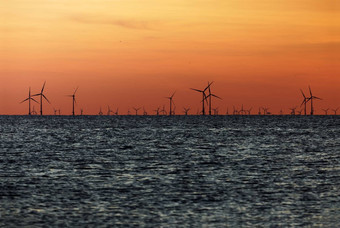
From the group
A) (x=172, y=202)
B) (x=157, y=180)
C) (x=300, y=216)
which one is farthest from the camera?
(x=157, y=180)

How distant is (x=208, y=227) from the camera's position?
34.4 meters

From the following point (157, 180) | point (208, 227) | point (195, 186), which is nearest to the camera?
point (208, 227)

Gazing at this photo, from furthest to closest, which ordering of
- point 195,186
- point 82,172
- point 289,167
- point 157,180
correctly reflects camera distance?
point 289,167 < point 82,172 < point 157,180 < point 195,186

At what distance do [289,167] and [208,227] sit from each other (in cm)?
3963

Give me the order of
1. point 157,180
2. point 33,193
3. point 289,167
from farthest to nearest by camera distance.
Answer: point 289,167, point 157,180, point 33,193

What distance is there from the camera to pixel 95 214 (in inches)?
1507

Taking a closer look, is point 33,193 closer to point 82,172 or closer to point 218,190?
point 218,190

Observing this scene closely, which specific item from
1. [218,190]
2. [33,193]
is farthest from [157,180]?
[33,193]

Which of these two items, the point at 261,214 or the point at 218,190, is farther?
the point at 218,190

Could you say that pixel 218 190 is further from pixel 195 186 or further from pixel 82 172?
pixel 82 172

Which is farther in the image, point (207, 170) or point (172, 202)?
point (207, 170)

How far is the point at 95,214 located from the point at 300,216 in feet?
37.6

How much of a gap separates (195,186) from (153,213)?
1363 cm

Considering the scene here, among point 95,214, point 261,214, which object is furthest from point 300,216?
point 95,214
